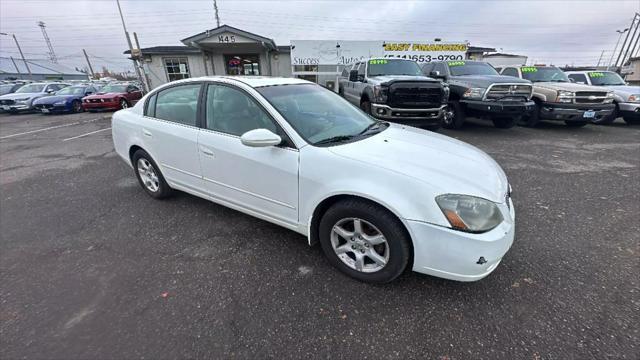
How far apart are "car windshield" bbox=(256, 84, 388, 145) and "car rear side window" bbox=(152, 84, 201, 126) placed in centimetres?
87

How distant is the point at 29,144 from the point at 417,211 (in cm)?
1076

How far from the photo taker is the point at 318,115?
279 cm

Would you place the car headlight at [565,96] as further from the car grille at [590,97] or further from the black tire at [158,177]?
the black tire at [158,177]

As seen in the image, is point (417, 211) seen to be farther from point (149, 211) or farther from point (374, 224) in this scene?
point (149, 211)

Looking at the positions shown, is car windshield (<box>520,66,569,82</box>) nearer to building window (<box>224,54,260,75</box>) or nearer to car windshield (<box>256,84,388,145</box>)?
car windshield (<box>256,84,388,145</box>)

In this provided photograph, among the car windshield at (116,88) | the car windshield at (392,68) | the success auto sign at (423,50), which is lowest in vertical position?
the car windshield at (116,88)

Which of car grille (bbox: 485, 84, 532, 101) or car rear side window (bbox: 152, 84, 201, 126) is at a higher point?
car rear side window (bbox: 152, 84, 201, 126)

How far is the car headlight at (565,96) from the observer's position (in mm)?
7453

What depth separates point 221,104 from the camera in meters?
2.83

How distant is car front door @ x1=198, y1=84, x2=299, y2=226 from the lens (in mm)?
2365

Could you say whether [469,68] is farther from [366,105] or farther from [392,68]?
[366,105]

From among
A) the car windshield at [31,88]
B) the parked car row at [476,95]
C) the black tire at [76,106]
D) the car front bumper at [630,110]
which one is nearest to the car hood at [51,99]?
the black tire at [76,106]

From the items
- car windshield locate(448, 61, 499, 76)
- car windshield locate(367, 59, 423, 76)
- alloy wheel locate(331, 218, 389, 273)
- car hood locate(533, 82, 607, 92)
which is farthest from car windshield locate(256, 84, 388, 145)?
car hood locate(533, 82, 607, 92)

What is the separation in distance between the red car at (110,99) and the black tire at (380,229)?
654 inches
